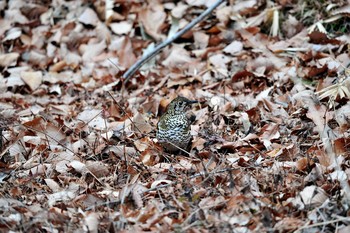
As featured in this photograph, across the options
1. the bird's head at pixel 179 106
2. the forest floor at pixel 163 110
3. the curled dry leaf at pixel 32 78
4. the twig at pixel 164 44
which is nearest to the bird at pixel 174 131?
the bird's head at pixel 179 106

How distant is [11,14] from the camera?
941 centimetres

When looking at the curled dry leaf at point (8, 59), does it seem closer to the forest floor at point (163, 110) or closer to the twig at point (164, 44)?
the forest floor at point (163, 110)

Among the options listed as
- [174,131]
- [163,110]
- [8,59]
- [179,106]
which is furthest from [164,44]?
[174,131]

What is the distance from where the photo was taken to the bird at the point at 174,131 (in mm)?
5984

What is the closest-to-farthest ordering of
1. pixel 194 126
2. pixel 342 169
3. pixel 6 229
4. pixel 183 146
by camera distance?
pixel 6 229 → pixel 342 169 → pixel 183 146 → pixel 194 126

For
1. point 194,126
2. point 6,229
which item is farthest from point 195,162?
point 6,229

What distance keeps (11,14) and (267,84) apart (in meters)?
4.05

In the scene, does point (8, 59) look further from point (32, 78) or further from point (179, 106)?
point (179, 106)

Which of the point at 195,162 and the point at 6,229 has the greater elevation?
the point at 6,229

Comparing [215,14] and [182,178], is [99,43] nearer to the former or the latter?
Result: [215,14]

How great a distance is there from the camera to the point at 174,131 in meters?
5.98

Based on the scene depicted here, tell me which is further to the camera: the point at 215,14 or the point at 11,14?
the point at 11,14

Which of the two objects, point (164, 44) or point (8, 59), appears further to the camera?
point (8, 59)

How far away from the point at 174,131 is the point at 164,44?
2540 millimetres
